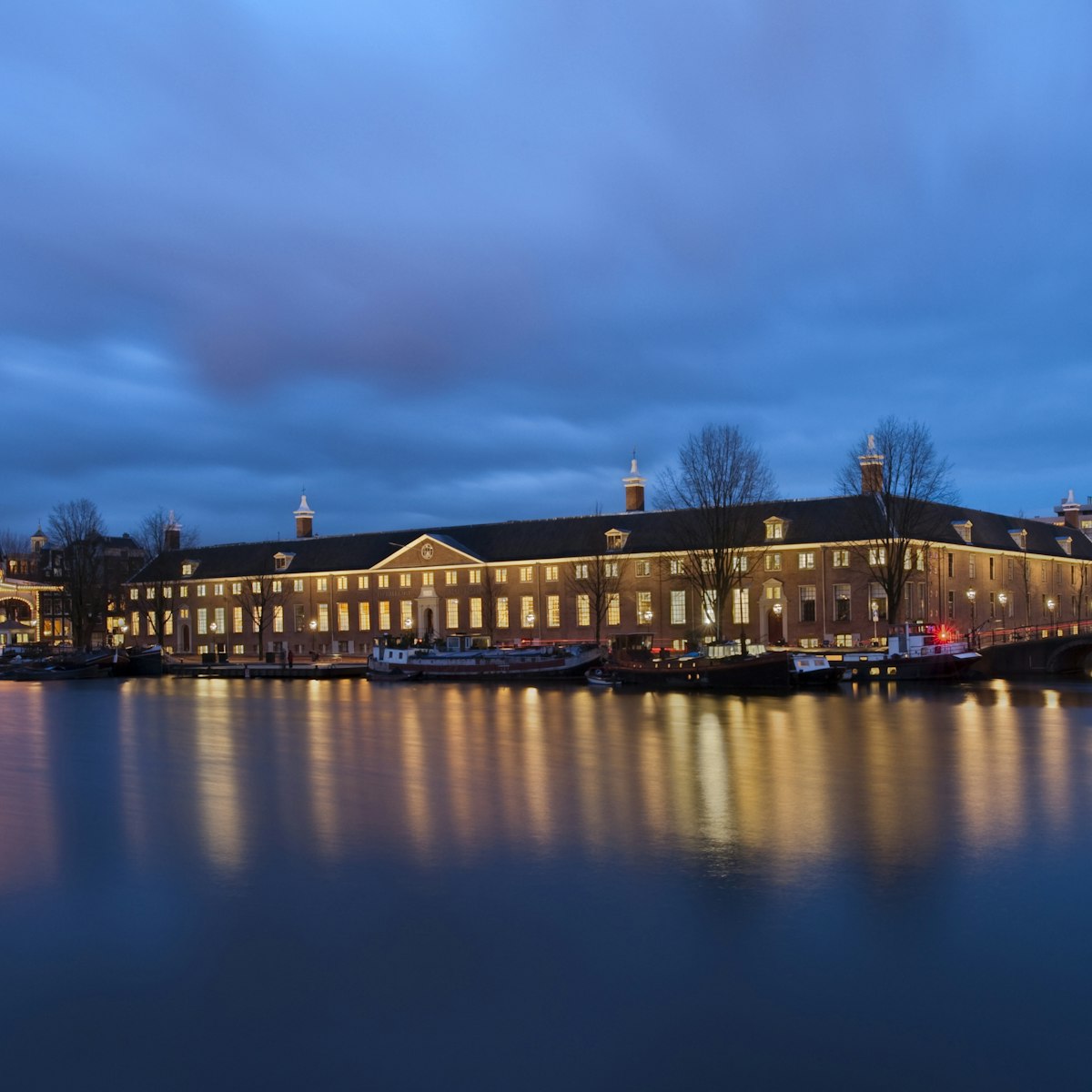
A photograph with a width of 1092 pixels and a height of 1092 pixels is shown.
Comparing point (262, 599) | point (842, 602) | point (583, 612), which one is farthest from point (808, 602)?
point (262, 599)

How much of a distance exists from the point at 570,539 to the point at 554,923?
75.6 metres

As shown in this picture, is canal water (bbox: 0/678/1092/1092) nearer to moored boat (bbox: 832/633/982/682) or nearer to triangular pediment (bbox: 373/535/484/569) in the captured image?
moored boat (bbox: 832/633/982/682)

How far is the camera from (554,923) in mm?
14109

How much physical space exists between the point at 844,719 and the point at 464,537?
60.9 metres

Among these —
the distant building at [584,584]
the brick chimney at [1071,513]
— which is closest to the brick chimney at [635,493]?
the distant building at [584,584]

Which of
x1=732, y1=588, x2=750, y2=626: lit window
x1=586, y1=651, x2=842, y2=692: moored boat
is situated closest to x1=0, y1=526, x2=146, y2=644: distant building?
x1=732, y1=588, x2=750, y2=626: lit window

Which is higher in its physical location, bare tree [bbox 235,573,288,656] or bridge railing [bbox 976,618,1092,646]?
bare tree [bbox 235,573,288,656]

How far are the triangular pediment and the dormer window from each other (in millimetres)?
10875

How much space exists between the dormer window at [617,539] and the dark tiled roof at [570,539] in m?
0.40

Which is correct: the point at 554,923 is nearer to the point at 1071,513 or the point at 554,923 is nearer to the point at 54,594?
the point at 1071,513

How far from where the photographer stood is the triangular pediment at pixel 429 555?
9225cm

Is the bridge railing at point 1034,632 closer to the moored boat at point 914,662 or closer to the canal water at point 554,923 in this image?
the moored boat at point 914,662

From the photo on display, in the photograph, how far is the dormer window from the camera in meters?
86.0

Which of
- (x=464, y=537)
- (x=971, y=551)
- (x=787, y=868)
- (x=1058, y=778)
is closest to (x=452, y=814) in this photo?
(x=787, y=868)
